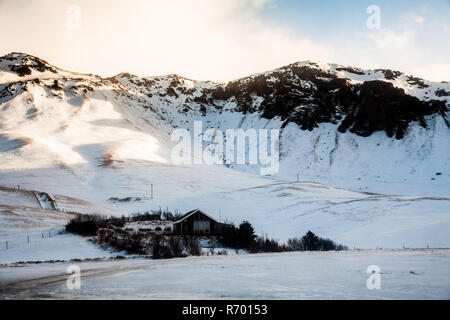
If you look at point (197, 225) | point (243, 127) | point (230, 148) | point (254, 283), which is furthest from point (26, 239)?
point (243, 127)

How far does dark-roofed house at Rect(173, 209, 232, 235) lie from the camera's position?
49.4 m

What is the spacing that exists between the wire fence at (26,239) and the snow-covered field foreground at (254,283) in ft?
66.7

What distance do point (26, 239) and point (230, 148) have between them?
342ft

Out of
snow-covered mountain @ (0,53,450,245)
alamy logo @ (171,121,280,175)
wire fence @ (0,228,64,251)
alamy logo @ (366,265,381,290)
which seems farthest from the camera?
alamy logo @ (171,121,280,175)

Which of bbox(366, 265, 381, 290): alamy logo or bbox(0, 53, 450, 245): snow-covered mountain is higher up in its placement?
bbox(0, 53, 450, 245): snow-covered mountain

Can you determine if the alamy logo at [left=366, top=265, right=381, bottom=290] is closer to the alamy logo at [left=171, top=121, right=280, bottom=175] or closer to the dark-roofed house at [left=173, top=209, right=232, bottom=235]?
the dark-roofed house at [left=173, top=209, right=232, bottom=235]

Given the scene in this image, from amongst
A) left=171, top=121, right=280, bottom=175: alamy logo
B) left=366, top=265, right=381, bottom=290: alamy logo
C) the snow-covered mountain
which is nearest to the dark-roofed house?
the snow-covered mountain

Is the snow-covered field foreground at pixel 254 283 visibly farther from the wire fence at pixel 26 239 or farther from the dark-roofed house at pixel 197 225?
the dark-roofed house at pixel 197 225

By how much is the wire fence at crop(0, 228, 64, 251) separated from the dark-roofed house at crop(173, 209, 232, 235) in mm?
14083

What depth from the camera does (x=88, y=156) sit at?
10338 cm

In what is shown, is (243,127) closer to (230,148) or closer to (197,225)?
(230,148)

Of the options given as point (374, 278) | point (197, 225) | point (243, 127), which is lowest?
point (197, 225)

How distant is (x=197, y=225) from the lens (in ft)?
164

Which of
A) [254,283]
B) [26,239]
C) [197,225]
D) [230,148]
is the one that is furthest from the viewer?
[230,148]
